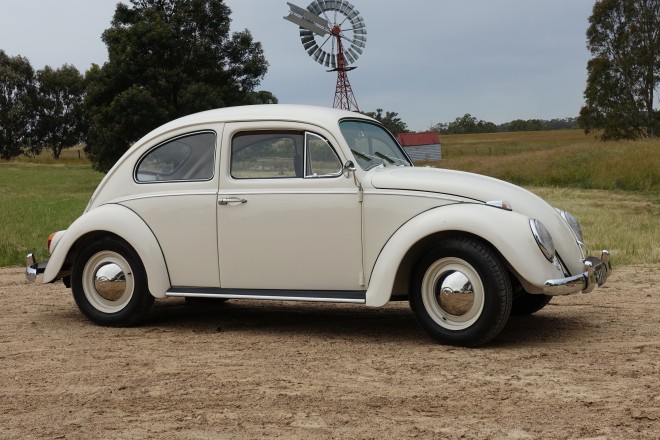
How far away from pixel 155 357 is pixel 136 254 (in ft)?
4.04

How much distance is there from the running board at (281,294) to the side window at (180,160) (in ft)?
3.00

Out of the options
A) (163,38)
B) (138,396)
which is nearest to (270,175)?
(138,396)

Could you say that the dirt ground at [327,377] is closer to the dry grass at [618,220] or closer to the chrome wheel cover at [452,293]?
the chrome wheel cover at [452,293]

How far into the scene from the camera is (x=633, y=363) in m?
5.46

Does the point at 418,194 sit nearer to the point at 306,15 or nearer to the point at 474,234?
the point at 474,234

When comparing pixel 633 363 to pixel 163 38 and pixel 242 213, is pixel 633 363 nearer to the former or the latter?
pixel 242 213

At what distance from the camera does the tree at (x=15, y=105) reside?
86188 millimetres

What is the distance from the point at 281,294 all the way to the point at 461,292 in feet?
4.71

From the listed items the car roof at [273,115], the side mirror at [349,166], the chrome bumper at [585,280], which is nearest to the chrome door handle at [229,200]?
the car roof at [273,115]

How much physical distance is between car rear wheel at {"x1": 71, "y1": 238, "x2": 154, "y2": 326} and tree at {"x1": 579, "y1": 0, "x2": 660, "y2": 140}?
57872mm

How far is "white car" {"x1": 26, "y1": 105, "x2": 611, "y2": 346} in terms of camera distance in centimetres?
589

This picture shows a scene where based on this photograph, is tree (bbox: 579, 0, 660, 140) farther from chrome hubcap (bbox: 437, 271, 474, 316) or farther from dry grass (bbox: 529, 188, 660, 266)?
chrome hubcap (bbox: 437, 271, 474, 316)

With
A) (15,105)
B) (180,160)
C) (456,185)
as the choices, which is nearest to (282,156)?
(180,160)

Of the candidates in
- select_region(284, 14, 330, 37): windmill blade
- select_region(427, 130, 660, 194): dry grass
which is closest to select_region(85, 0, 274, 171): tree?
select_region(427, 130, 660, 194): dry grass
